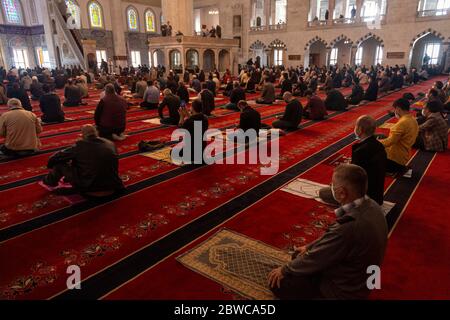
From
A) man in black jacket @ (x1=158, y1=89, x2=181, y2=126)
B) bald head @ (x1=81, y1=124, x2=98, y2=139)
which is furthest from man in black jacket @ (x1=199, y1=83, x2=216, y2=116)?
bald head @ (x1=81, y1=124, x2=98, y2=139)

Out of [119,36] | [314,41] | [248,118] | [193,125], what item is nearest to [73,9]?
[119,36]

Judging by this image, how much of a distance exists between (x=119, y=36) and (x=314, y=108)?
62.3 feet

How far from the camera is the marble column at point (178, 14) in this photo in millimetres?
17797

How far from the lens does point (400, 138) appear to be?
327 centimetres

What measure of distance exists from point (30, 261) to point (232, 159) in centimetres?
257

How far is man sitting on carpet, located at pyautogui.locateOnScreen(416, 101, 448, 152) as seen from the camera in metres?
4.13

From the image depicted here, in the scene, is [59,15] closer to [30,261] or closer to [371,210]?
[30,261]

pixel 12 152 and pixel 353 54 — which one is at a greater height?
pixel 353 54

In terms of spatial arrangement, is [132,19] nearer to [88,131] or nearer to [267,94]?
[267,94]

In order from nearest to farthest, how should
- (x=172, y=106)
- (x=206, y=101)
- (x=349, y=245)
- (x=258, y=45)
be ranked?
(x=349, y=245), (x=172, y=106), (x=206, y=101), (x=258, y=45)

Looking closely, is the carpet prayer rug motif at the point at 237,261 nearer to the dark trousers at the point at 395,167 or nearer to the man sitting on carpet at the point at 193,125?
the man sitting on carpet at the point at 193,125

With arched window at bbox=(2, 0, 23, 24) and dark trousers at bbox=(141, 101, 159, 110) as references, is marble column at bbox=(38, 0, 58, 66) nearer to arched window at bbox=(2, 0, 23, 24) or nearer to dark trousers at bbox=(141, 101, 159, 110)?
arched window at bbox=(2, 0, 23, 24)

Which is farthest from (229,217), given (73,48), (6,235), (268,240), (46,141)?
(73,48)

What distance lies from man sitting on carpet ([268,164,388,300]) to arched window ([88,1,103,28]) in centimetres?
2289
